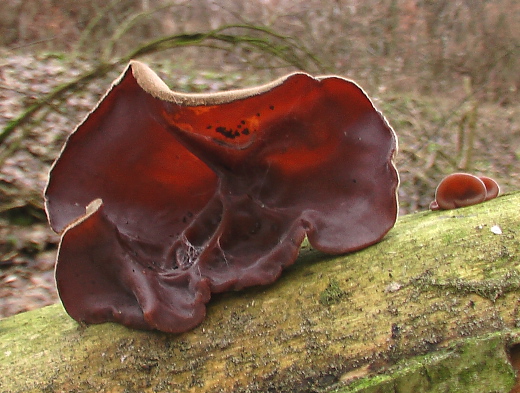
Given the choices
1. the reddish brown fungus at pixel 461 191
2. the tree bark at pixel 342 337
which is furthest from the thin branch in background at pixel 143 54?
the reddish brown fungus at pixel 461 191

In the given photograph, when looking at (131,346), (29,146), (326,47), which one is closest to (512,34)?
(326,47)

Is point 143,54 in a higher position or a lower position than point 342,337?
lower

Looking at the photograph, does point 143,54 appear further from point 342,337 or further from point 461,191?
point 342,337

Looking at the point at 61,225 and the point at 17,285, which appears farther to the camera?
the point at 17,285

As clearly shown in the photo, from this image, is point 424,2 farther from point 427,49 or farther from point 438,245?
point 438,245

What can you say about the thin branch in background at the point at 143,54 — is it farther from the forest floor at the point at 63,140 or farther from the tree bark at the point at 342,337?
the tree bark at the point at 342,337

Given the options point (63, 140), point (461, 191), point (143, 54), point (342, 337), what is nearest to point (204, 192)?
point (342, 337)
